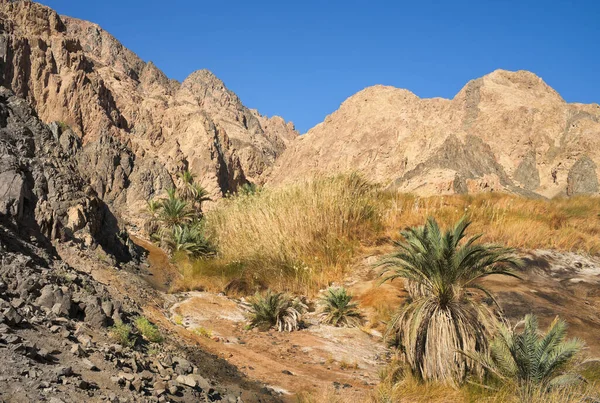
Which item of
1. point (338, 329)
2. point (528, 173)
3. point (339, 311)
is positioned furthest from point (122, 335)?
point (528, 173)

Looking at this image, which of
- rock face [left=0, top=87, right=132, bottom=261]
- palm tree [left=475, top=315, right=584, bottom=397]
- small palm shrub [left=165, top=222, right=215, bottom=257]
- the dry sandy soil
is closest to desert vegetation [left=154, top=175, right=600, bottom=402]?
palm tree [left=475, top=315, right=584, bottom=397]

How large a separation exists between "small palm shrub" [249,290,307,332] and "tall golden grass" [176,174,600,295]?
1909 millimetres

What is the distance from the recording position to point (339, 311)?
8742 mm

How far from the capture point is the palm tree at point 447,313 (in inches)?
198

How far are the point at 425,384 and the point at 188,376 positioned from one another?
2759mm

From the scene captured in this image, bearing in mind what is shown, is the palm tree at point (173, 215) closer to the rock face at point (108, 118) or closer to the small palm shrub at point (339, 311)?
the rock face at point (108, 118)

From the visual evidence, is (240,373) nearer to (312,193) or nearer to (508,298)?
(508,298)

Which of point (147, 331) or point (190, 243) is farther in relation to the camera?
point (190, 243)

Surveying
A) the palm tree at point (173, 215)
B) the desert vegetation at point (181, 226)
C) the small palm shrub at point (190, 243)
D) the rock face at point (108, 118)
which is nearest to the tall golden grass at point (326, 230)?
the small palm shrub at point (190, 243)

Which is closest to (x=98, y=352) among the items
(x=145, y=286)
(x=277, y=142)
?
(x=145, y=286)

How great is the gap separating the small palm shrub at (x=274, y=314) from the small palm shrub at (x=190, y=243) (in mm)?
6286

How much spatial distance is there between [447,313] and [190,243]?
35.9 ft

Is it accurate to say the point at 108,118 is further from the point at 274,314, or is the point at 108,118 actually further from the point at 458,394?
the point at 458,394

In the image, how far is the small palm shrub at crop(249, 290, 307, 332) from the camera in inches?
328
